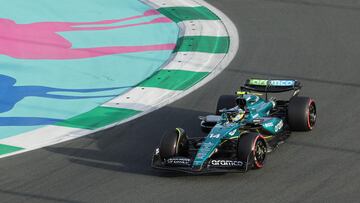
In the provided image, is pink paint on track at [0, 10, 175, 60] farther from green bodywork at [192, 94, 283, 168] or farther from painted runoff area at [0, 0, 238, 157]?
green bodywork at [192, 94, 283, 168]

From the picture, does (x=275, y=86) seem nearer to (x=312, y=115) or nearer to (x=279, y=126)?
(x=312, y=115)

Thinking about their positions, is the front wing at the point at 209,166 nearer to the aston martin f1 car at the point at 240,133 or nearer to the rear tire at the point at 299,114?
the aston martin f1 car at the point at 240,133

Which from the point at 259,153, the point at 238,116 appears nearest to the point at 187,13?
the point at 238,116

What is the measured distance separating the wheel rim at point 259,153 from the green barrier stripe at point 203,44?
5.11 metres

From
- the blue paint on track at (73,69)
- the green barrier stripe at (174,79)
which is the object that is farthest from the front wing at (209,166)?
the green barrier stripe at (174,79)

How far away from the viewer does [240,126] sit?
36.7 ft

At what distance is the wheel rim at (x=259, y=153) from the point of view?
10599 millimetres

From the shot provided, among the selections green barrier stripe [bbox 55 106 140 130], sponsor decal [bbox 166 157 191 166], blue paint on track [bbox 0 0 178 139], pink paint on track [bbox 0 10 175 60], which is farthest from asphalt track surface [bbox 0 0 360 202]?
pink paint on track [bbox 0 10 175 60]

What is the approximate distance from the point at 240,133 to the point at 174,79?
3.78 m

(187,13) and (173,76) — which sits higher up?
(187,13)

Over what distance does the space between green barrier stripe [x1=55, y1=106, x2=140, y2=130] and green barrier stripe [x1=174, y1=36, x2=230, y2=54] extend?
9.46ft

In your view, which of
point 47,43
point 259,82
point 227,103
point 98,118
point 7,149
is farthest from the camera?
point 47,43

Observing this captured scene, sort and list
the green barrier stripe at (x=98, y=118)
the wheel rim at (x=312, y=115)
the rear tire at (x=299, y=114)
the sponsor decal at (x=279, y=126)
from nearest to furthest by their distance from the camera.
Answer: the sponsor decal at (x=279, y=126) → the rear tire at (x=299, y=114) → the wheel rim at (x=312, y=115) → the green barrier stripe at (x=98, y=118)

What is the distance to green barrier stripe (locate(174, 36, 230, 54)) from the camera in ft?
52.0
